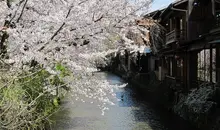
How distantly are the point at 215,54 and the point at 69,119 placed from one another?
688 cm

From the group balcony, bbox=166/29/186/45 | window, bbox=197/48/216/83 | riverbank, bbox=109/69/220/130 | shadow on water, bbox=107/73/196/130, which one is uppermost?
balcony, bbox=166/29/186/45

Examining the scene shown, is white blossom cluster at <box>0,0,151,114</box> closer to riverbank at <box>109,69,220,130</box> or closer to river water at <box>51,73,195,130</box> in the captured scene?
river water at <box>51,73,195,130</box>

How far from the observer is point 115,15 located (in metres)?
7.05

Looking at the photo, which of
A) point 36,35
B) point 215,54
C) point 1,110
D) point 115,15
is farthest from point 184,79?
point 1,110

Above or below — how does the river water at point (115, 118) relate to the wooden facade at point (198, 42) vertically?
below

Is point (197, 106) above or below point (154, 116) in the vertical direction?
above

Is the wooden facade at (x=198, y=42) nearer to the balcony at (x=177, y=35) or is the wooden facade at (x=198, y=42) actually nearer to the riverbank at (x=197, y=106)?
the balcony at (x=177, y=35)

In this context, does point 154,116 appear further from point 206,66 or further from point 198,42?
point 198,42

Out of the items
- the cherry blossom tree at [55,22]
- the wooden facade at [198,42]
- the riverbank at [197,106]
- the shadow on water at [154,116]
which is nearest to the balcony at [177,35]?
the wooden facade at [198,42]

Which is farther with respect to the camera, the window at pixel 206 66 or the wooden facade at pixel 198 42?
the window at pixel 206 66

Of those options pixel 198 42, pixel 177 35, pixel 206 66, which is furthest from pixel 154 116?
pixel 177 35

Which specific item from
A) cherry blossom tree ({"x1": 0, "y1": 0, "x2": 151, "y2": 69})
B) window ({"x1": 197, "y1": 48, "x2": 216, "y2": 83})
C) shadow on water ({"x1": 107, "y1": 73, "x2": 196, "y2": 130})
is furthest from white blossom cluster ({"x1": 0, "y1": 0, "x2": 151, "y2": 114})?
window ({"x1": 197, "y1": 48, "x2": 216, "y2": 83})

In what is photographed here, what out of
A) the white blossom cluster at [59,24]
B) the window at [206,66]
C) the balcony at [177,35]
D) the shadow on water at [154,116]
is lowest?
the shadow on water at [154,116]

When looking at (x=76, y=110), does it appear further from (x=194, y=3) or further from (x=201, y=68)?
(x=194, y=3)
